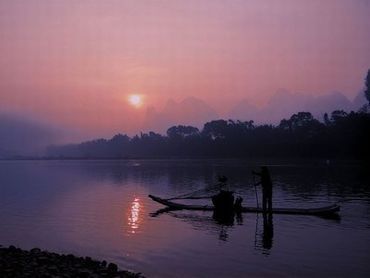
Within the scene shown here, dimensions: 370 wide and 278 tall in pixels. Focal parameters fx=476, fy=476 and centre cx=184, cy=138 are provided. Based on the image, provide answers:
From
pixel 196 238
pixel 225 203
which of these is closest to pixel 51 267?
pixel 196 238

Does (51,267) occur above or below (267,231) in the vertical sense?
above

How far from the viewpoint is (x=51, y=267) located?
63.9 feet

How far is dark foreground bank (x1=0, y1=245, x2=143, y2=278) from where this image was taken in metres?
18.3

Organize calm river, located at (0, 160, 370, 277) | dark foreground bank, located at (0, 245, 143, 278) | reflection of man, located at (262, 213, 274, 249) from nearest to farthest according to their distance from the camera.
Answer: dark foreground bank, located at (0, 245, 143, 278) → calm river, located at (0, 160, 370, 277) → reflection of man, located at (262, 213, 274, 249)

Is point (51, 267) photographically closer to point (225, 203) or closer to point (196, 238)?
point (196, 238)

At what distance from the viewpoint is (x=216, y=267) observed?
2244 centimetres

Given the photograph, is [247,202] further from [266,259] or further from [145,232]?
[266,259]

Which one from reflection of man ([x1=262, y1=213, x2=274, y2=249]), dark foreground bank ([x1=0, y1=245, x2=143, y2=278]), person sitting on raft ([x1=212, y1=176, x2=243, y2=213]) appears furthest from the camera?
person sitting on raft ([x1=212, y1=176, x2=243, y2=213])

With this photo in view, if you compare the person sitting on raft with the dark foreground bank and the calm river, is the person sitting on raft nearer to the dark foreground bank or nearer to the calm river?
the calm river

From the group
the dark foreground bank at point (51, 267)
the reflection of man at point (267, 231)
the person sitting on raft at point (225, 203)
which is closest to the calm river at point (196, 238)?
the reflection of man at point (267, 231)

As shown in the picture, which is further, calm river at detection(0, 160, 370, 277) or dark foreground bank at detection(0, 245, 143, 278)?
calm river at detection(0, 160, 370, 277)

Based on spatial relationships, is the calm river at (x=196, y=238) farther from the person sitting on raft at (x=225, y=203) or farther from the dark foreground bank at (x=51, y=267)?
the dark foreground bank at (x=51, y=267)

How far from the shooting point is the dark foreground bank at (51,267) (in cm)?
1834

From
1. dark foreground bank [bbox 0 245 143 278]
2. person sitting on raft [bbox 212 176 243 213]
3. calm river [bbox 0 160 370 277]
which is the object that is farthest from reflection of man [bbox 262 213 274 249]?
dark foreground bank [bbox 0 245 143 278]
